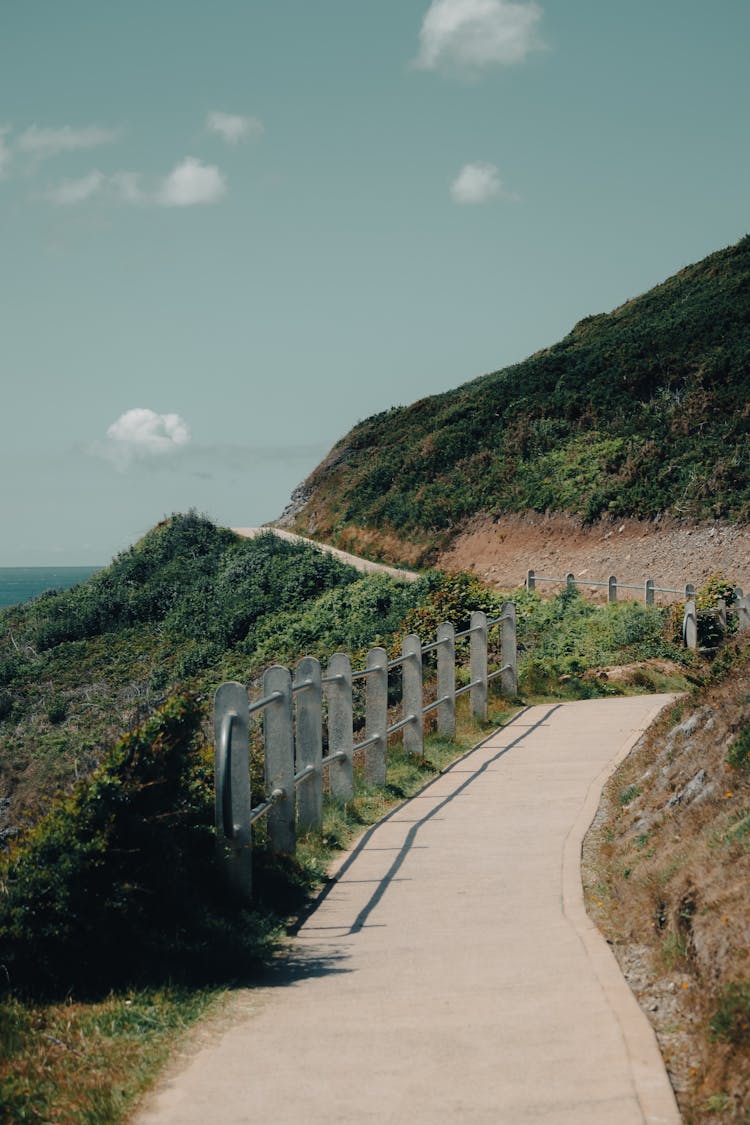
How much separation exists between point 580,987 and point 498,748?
762 cm

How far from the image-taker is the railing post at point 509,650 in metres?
16.8

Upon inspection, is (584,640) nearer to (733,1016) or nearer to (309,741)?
(309,741)

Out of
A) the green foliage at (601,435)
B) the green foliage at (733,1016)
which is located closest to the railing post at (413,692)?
the green foliage at (733,1016)

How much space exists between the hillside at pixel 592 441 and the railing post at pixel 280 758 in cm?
2995

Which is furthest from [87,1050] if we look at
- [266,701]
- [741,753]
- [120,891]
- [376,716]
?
[376,716]

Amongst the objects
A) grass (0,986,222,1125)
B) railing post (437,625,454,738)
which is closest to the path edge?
grass (0,986,222,1125)

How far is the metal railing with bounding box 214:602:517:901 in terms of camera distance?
7.45 meters

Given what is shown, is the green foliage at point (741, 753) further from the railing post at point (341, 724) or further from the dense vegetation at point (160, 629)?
the dense vegetation at point (160, 629)

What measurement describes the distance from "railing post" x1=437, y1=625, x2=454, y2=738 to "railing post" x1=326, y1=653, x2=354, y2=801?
10.5ft

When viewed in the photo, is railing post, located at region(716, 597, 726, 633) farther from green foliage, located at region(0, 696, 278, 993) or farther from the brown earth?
green foliage, located at region(0, 696, 278, 993)

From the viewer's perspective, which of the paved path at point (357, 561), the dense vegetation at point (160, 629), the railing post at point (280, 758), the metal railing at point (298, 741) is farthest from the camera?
the paved path at point (357, 561)

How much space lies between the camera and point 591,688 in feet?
57.1

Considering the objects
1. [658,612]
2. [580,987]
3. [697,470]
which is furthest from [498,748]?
[697,470]

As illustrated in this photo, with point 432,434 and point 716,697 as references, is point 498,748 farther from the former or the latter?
point 432,434
